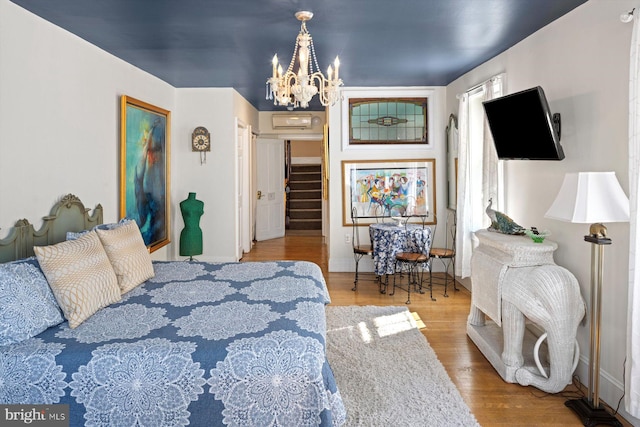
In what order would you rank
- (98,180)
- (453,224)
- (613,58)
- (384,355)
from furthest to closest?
(453,224)
(98,180)
(384,355)
(613,58)

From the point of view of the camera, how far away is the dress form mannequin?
584 centimetres

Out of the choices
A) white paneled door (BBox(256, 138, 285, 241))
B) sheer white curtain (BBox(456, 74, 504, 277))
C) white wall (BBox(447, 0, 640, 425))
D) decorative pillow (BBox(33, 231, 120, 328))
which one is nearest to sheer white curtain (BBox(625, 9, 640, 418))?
white wall (BBox(447, 0, 640, 425))

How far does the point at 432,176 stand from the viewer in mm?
6191

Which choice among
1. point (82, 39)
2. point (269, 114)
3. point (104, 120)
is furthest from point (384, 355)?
point (269, 114)

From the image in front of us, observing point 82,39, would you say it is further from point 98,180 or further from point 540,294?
point 540,294

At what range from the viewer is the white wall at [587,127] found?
8.82 feet

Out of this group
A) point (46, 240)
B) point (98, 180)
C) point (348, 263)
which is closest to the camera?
point (46, 240)

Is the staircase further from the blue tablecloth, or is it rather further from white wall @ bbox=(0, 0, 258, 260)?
the blue tablecloth

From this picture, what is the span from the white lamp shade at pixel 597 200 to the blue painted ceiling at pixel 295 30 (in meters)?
1.24

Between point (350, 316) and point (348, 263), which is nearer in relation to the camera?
point (350, 316)

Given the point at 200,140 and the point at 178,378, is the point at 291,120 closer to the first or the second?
the point at 200,140

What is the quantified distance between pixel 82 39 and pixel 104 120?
0.69 meters

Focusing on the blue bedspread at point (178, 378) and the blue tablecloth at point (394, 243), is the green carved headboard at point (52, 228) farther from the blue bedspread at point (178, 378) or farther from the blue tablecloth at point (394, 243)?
the blue tablecloth at point (394, 243)
